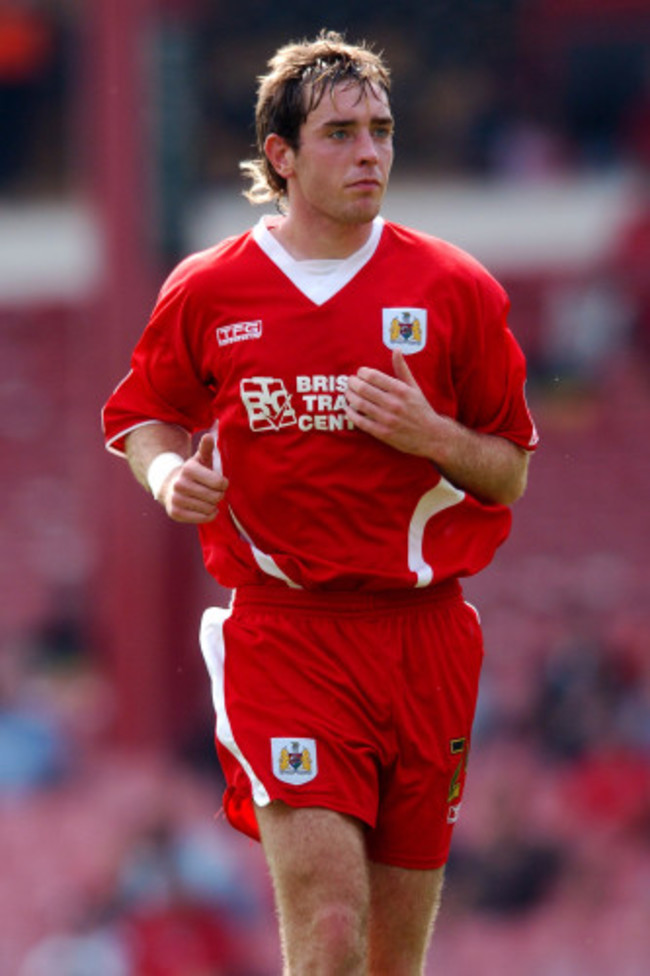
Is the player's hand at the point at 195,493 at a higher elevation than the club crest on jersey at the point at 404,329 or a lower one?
lower

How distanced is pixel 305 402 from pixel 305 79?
26.2 inches

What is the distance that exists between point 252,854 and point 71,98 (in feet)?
29.0

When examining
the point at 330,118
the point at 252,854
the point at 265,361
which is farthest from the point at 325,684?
the point at 252,854

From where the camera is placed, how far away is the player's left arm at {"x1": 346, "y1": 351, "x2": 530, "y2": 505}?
4328 mm

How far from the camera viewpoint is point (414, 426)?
4336 millimetres

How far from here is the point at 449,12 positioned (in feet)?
56.3

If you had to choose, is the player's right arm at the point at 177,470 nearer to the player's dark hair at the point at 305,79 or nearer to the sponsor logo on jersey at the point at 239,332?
the sponsor logo on jersey at the point at 239,332

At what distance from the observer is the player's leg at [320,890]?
4.26 m

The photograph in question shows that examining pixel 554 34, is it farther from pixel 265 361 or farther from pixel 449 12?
pixel 265 361

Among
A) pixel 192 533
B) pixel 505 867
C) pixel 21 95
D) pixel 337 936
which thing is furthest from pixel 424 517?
pixel 21 95

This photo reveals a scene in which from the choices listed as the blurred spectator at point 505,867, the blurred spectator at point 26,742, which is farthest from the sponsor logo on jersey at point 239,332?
the blurred spectator at point 26,742

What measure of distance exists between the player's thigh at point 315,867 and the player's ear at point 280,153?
132 cm

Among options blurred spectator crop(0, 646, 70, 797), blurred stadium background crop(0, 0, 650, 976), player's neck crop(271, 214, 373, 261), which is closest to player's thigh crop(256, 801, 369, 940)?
player's neck crop(271, 214, 373, 261)

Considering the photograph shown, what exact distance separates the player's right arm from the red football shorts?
0.31 metres
